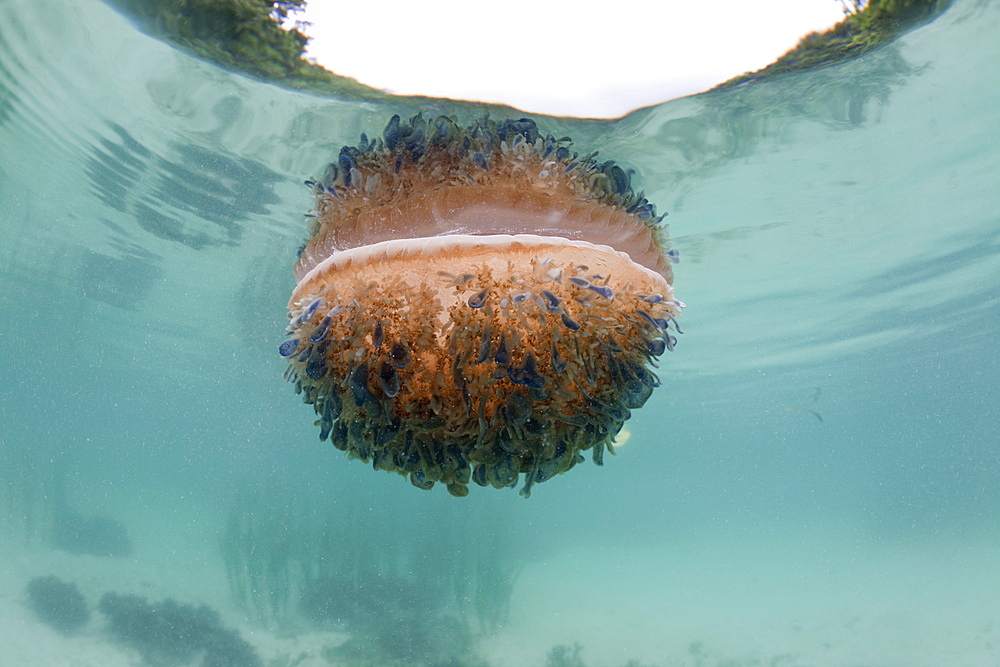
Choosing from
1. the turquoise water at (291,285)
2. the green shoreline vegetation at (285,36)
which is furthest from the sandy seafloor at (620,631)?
the green shoreline vegetation at (285,36)

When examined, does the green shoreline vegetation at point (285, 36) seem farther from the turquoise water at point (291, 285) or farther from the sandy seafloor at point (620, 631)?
the sandy seafloor at point (620, 631)

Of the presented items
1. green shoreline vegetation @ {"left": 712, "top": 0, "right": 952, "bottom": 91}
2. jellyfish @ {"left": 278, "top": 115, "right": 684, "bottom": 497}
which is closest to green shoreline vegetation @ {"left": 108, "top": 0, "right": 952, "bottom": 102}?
green shoreline vegetation @ {"left": 712, "top": 0, "right": 952, "bottom": 91}

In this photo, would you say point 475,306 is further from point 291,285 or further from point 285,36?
point 291,285

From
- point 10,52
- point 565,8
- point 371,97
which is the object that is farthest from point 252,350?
point 565,8

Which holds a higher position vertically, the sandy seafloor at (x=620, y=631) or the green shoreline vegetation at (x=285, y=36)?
the green shoreline vegetation at (x=285, y=36)

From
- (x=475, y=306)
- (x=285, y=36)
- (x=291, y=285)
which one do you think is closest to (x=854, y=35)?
(x=285, y=36)

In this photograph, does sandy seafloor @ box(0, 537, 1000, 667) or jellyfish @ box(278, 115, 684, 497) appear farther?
sandy seafloor @ box(0, 537, 1000, 667)

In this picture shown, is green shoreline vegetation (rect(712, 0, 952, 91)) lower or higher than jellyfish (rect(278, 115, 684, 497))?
higher

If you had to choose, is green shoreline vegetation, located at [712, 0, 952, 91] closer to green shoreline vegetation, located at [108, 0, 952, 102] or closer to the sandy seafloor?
green shoreline vegetation, located at [108, 0, 952, 102]
